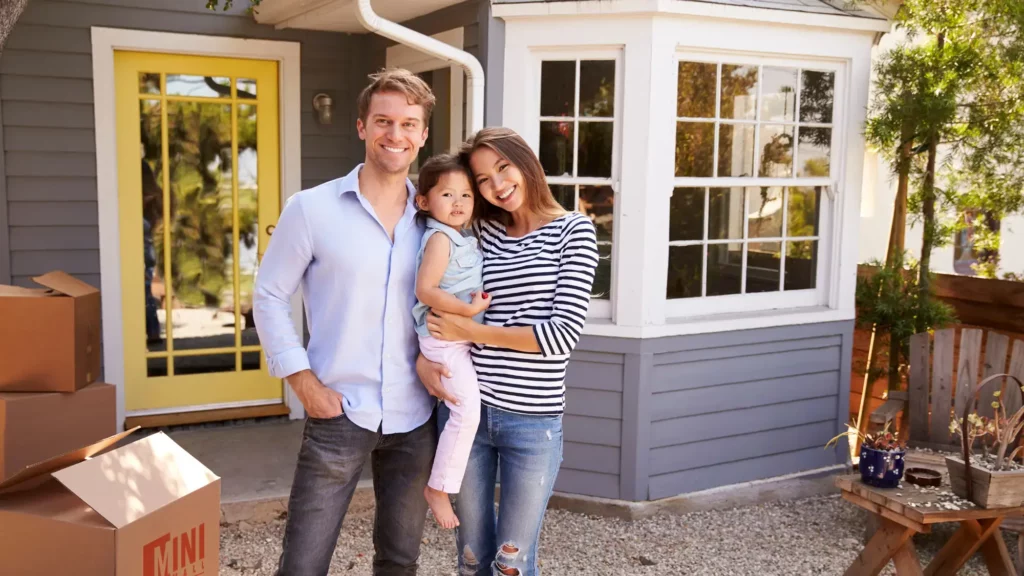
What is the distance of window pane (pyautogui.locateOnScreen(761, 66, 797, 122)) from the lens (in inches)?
171

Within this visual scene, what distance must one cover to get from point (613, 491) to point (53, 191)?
3152mm

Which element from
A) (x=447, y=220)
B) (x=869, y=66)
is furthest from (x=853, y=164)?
(x=447, y=220)

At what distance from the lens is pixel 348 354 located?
7.17 feet

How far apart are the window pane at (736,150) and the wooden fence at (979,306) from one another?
126 cm

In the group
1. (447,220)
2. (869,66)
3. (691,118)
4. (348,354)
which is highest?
(869,66)

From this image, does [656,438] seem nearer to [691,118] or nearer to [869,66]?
[691,118]

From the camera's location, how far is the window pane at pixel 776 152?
441 centimetres

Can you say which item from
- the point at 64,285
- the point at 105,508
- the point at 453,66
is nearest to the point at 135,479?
the point at 105,508

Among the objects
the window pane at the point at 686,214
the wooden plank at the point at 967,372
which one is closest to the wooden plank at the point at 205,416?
the window pane at the point at 686,214

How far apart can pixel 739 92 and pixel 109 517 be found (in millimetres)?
3416

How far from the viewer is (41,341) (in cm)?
286

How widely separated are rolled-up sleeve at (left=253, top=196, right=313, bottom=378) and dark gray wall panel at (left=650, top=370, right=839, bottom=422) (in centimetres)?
239

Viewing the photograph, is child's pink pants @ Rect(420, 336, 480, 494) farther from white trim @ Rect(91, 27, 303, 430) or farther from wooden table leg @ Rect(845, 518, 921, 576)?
white trim @ Rect(91, 27, 303, 430)

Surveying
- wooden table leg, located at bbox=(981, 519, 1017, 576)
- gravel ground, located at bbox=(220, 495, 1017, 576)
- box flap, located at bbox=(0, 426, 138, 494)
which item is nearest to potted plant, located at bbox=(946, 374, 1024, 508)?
wooden table leg, located at bbox=(981, 519, 1017, 576)
